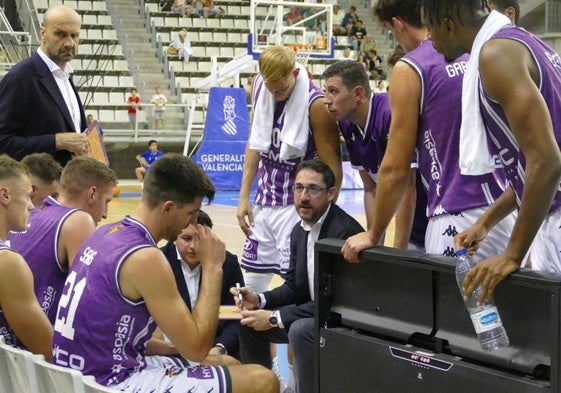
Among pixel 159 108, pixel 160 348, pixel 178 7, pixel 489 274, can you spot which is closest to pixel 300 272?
pixel 160 348

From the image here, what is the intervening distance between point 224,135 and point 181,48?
5.37 m

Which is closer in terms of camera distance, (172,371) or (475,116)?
(475,116)

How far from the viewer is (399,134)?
10.7 ft

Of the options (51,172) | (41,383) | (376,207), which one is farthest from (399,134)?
(51,172)

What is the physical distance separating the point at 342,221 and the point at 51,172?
4.83ft

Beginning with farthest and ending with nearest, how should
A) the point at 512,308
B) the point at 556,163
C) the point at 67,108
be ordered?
the point at 67,108
the point at 512,308
the point at 556,163

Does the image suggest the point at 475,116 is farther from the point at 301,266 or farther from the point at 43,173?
the point at 43,173

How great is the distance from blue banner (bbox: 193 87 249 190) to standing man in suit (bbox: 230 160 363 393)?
1363 cm

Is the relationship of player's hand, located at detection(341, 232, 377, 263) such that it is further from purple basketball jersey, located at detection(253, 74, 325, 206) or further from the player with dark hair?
purple basketball jersey, located at detection(253, 74, 325, 206)

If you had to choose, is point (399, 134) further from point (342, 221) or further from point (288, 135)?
point (288, 135)

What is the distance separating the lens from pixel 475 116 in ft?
9.22

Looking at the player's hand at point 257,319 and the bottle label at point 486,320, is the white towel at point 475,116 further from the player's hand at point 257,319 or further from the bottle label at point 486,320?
the player's hand at point 257,319

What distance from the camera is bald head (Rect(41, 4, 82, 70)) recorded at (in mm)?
4492

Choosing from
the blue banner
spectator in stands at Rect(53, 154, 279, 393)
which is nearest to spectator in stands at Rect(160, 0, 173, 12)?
the blue banner
